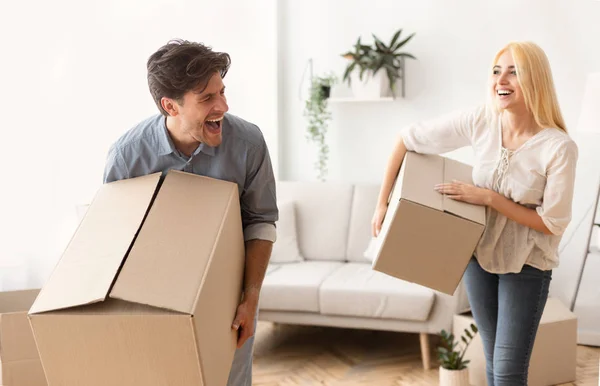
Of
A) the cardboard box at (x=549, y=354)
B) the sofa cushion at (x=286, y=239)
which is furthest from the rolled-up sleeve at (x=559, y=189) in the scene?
the sofa cushion at (x=286, y=239)

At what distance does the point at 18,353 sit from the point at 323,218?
1.96m

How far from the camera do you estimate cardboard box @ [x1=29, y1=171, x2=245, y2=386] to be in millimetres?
1314

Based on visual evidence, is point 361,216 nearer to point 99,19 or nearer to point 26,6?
point 99,19

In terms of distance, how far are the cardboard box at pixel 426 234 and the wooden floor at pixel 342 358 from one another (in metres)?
1.29

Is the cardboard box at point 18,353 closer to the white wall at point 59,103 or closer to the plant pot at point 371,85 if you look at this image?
the white wall at point 59,103

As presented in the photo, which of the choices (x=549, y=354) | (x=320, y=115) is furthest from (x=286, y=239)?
(x=549, y=354)

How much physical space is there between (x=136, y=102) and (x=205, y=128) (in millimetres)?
2241

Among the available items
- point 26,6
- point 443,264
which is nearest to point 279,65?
point 26,6

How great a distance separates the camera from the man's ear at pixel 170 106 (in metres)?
1.58

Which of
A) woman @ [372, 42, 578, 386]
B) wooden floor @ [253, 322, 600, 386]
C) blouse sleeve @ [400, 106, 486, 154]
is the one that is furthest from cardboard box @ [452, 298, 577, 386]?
blouse sleeve @ [400, 106, 486, 154]

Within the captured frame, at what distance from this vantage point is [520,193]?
198cm

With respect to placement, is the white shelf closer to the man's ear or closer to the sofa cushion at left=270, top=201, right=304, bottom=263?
the sofa cushion at left=270, top=201, right=304, bottom=263

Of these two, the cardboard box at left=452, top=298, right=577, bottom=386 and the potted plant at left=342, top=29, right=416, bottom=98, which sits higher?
the potted plant at left=342, top=29, right=416, bottom=98

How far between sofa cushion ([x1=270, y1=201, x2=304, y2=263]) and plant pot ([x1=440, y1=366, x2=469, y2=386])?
1.22 m
